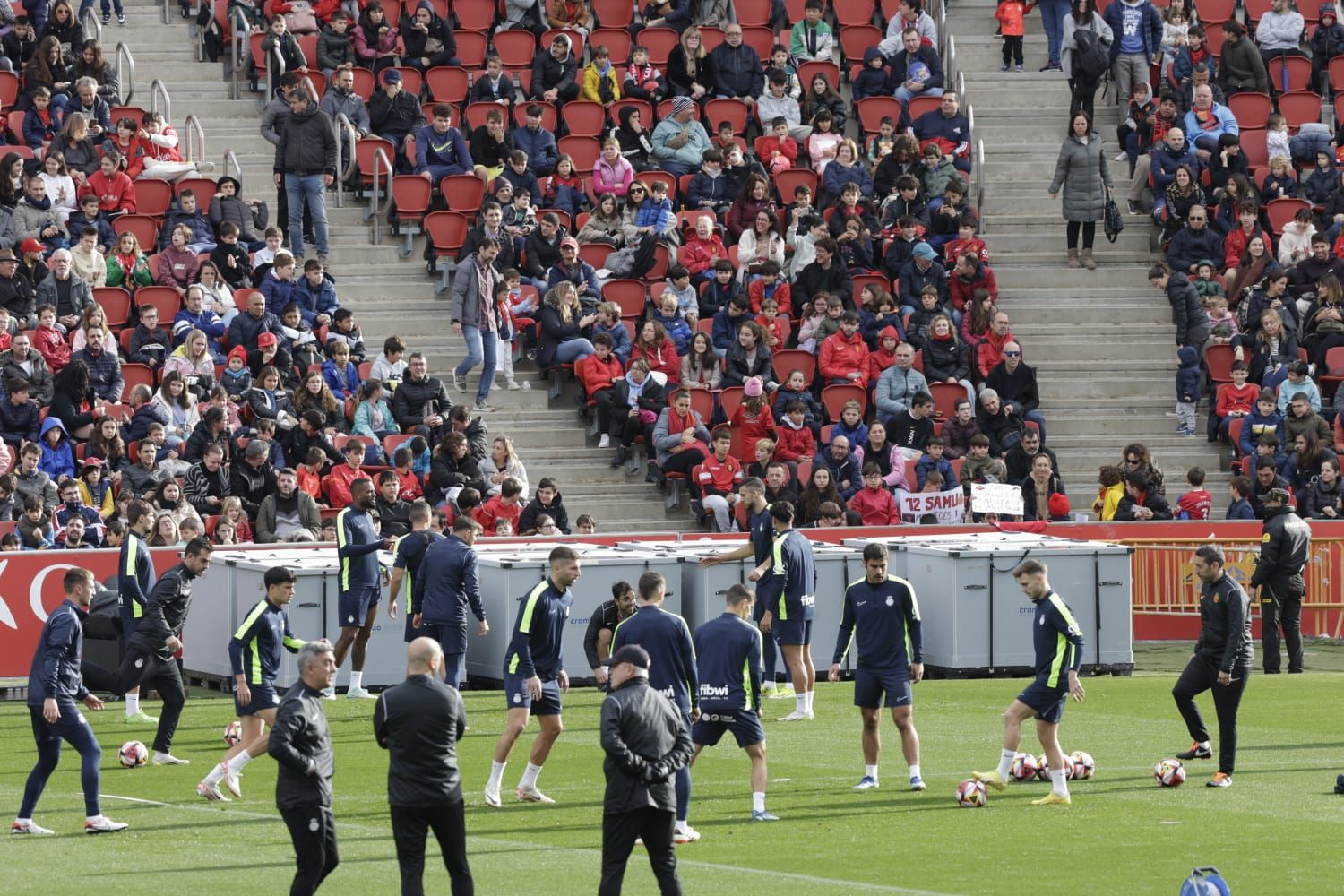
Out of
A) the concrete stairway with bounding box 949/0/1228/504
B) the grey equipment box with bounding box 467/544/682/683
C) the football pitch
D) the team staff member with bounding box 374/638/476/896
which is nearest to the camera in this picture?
the team staff member with bounding box 374/638/476/896

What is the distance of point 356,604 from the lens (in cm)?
2241

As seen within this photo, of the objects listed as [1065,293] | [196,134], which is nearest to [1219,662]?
[1065,293]

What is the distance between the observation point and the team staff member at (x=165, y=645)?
19.1m

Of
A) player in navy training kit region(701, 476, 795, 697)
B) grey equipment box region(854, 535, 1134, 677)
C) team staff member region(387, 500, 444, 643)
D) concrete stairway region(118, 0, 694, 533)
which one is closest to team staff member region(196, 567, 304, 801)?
team staff member region(387, 500, 444, 643)

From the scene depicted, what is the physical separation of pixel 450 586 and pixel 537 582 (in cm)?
321

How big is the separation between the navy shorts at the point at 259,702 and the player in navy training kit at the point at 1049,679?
543 cm

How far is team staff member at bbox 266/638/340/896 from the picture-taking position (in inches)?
494

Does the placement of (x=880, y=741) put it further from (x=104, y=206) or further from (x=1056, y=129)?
(x=1056, y=129)

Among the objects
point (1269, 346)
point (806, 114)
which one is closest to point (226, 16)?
point (806, 114)

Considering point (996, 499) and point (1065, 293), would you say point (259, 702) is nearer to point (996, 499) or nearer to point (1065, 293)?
point (996, 499)

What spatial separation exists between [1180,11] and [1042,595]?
21432mm

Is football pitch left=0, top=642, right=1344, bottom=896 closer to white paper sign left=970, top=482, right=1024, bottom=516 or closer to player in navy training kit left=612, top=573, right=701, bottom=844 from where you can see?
player in navy training kit left=612, top=573, right=701, bottom=844

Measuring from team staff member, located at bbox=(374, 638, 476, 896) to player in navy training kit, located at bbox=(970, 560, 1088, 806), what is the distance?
18.5ft

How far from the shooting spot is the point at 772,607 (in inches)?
865
